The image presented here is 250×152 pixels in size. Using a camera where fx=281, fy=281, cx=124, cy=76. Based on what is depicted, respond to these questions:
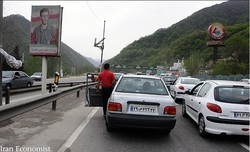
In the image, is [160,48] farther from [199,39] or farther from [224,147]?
[224,147]

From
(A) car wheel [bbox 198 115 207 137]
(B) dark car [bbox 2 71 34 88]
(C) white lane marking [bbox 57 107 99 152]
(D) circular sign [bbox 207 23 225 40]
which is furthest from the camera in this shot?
(D) circular sign [bbox 207 23 225 40]

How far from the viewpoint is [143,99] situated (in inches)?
241

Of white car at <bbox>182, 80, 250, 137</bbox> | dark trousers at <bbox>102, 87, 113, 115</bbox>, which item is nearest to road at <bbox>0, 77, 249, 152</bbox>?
white car at <bbox>182, 80, 250, 137</bbox>

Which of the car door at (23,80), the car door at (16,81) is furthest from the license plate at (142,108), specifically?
the car door at (23,80)

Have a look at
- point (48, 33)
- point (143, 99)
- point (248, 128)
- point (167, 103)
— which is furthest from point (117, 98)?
point (48, 33)

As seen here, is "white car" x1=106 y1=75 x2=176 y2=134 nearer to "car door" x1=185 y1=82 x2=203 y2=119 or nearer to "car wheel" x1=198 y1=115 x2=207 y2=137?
"car wheel" x1=198 y1=115 x2=207 y2=137

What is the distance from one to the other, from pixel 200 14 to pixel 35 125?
13724 centimetres

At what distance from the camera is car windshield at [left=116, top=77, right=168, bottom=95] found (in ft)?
22.2

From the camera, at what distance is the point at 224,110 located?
20.2 feet

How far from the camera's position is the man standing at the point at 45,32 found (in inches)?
460

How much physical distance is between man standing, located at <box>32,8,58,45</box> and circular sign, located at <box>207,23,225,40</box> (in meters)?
48.1

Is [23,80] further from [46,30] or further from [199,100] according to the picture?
[199,100]

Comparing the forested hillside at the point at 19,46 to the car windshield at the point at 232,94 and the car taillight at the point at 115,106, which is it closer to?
the car taillight at the point at 115,106

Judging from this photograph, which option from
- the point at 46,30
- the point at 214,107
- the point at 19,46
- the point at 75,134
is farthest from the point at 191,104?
the point at 19,46
